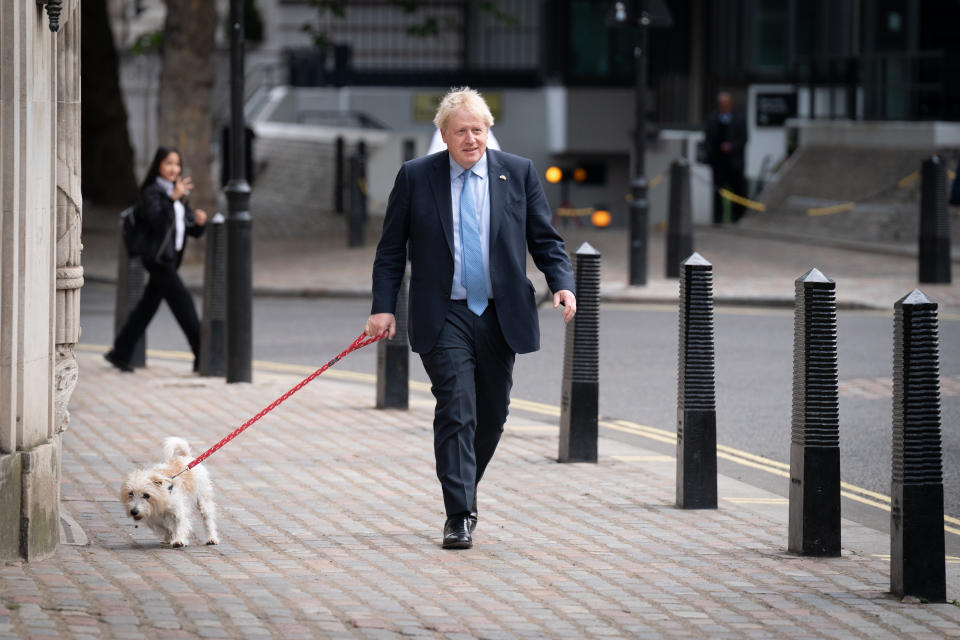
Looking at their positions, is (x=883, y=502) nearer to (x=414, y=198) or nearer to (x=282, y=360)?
(x=414, y=198)

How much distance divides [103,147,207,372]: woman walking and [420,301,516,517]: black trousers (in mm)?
5963

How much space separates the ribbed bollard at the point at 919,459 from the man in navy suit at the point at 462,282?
1.49m

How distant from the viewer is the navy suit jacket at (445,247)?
22.1 ft

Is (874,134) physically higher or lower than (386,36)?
lower

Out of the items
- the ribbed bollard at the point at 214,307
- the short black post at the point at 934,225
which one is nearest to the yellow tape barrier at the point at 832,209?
the short black post at the point at 934,225

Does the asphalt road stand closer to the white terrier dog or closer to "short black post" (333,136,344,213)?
the white terrier dog

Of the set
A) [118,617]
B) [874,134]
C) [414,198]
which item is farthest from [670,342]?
[874,134]

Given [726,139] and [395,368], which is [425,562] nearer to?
[395,368]

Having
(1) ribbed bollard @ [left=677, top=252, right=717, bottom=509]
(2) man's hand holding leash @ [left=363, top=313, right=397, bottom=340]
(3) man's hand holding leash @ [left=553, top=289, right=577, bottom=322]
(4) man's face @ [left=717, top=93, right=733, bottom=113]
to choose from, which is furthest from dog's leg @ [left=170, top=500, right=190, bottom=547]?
(4) man's face @ [left=717, top=93, right=733, bottom=113]

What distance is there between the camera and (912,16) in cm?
2702

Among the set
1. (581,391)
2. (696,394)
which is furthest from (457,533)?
(581,391)

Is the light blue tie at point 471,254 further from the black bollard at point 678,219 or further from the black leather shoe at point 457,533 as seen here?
the black bollard at point 678,219

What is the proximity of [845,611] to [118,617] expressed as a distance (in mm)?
2457

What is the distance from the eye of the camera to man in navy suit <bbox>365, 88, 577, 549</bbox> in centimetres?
672
